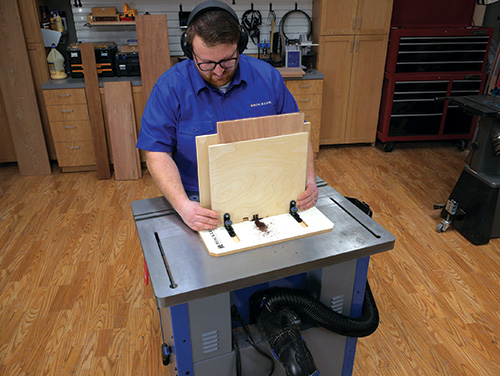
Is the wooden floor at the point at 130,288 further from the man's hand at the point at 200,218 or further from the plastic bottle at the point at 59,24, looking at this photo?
the plastic bottle at the point at 59,24

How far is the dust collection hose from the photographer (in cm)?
119

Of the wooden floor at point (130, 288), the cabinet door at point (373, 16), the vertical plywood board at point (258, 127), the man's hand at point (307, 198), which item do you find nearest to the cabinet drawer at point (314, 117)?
the wooden floor at point (130, 288)

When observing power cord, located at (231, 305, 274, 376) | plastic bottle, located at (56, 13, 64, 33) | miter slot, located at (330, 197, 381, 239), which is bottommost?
power cord, located at (231, 305, 274, 376)

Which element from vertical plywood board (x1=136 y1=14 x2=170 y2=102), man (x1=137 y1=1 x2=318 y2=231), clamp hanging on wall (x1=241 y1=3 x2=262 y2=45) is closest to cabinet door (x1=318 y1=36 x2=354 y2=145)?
clamp hanging on wall (x1=241 y1=3 x2=262 y2=45)

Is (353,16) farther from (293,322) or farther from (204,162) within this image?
(293,322)

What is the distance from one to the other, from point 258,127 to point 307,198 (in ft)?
1.09

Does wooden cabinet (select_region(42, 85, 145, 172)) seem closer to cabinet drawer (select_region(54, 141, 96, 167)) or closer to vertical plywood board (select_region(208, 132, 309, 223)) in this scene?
cabinet drawer (select_region(54, 141, 96, 167))

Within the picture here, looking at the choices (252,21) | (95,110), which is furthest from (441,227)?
(95,110)

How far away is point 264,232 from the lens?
4.38 feet

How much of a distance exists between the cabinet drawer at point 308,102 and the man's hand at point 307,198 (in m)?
2.54

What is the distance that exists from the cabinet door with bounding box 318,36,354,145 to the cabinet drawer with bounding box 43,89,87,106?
2.18m

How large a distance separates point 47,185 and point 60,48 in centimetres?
133

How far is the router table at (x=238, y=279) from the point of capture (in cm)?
117

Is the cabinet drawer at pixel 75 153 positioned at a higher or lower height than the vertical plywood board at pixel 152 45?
lower
